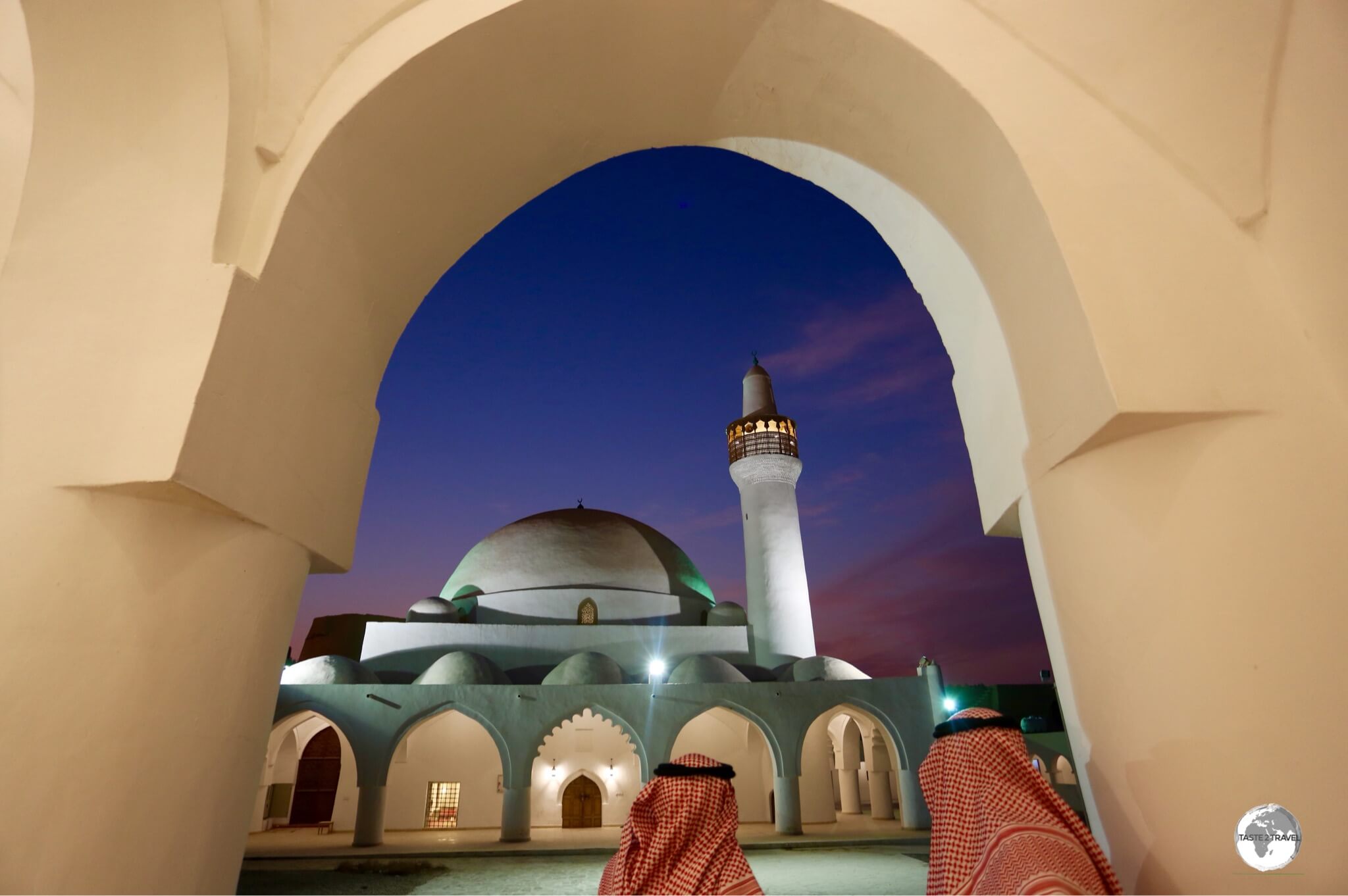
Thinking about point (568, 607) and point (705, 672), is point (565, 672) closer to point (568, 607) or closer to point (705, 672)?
point (705, 672)

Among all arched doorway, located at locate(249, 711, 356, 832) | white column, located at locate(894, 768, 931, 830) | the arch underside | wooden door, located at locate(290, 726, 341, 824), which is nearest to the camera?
the arch underside

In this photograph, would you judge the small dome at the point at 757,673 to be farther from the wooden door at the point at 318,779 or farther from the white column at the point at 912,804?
the wooden door at the point at 318,779

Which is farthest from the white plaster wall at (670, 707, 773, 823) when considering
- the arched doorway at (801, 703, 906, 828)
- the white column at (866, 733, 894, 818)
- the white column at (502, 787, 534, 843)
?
the white column at (502, 787, 534, 843)

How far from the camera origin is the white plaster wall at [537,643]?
1798 centimetres

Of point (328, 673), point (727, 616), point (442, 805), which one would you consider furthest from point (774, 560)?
point (328, 673)

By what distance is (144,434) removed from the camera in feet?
7.45

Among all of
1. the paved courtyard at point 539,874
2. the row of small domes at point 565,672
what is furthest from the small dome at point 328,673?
the paved courtyard at point 539,874

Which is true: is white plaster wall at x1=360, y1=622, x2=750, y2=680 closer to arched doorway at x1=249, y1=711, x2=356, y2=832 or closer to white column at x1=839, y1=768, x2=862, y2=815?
arched doorway at x1=249, y1=711, x2=356, y2=832

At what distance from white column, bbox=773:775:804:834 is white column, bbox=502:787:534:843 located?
4.67 metres

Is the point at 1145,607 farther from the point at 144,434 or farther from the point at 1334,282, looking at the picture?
the point at 144,434

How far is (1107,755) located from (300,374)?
3.23 metres

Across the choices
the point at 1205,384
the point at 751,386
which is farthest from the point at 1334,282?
the point at 751,386

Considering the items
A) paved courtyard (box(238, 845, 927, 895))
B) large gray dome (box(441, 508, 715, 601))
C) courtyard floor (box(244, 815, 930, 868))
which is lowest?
paved courtyard (box(238, 845, 927, 895))

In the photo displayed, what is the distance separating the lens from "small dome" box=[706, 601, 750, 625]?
2031cm
